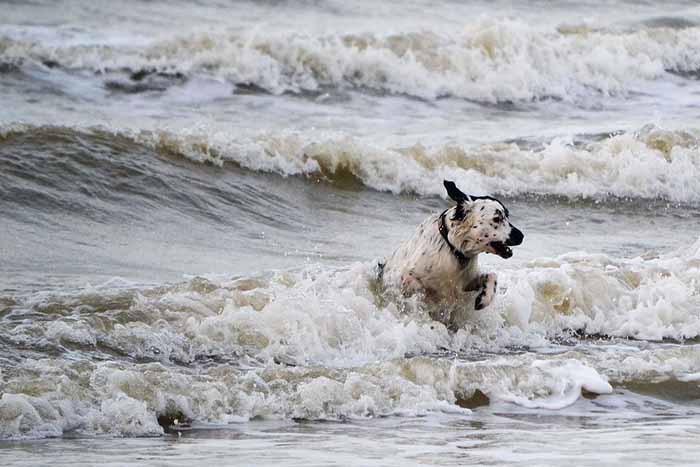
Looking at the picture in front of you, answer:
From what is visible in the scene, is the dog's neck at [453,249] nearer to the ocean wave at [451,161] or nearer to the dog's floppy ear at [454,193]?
the dog's floppy ear at [454,193]

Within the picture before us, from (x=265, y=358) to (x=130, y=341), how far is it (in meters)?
0.89

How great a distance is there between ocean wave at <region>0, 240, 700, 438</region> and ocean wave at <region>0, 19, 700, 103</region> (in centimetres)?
1043

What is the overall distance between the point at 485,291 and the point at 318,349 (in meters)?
1.53

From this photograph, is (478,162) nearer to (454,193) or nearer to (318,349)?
(454,193)

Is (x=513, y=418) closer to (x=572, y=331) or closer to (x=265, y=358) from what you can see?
(x=265, y=358)

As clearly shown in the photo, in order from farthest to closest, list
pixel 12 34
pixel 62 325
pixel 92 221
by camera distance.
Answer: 1. pixel 12 34
2. pixel 92 221
3. pixel 62 325

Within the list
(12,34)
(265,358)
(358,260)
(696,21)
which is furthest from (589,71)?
(265,358)

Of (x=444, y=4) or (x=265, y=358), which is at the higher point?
(x=444, y=4)

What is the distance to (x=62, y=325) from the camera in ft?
29.6

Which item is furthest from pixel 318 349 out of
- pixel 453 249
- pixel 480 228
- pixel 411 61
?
pixel 411 61

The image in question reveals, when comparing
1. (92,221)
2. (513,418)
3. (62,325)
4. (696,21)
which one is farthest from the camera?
(696,21)

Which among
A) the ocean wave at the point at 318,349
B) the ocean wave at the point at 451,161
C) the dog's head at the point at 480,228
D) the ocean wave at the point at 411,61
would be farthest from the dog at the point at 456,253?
the ocean wave at the point at 411,61

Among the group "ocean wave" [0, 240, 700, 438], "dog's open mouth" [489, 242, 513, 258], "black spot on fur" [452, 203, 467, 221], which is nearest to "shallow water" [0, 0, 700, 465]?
"ocean wave" [0, 240, 700, 438]

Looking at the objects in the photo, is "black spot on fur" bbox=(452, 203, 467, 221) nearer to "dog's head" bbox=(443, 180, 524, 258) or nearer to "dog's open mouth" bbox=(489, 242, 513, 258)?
"dog's head" bbox=(443, 180, 524, 258)
